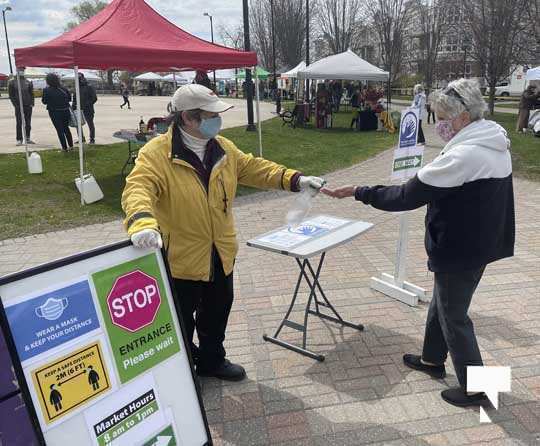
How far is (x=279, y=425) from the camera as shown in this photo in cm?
287

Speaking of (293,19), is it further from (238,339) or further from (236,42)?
(238,339)

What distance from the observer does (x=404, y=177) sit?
404 centimetres

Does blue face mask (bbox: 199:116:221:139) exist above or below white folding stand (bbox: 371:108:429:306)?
above

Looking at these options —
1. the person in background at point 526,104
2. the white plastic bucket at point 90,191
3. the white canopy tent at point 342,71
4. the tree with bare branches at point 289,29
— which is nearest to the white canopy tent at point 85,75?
the white plastic bucket at point 90,191

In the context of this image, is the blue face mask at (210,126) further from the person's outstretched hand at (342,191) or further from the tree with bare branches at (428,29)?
the tree with bare branches at (428,29)

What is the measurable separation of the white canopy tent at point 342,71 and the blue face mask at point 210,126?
16151mm

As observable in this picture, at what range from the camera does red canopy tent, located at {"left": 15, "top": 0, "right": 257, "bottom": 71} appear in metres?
7.41

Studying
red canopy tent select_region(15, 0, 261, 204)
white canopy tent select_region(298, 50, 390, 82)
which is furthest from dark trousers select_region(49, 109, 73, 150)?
white canopy tent select_region(298, 50, 390, 82)

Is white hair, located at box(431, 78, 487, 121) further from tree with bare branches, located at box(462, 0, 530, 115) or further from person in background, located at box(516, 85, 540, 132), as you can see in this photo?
tree with bare branches, located at box(462, 0, 530, 115)

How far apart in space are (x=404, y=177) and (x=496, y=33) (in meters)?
22.2

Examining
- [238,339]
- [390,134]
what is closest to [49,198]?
[238,339]

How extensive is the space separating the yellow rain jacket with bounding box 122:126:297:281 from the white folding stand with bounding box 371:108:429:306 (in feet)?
5.43

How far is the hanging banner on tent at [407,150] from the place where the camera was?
13.1 ft

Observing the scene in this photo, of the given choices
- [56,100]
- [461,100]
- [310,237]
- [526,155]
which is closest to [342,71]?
[526,155]
